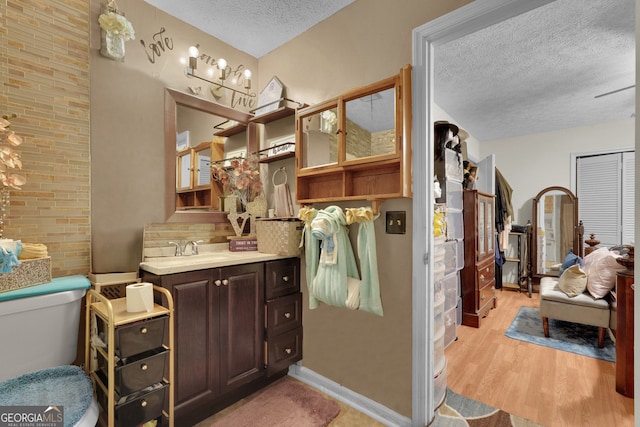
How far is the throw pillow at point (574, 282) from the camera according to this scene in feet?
9.23

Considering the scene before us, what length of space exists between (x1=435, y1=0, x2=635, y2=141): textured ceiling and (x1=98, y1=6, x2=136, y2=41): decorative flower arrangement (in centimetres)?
227

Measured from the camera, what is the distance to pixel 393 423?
170 centimetres

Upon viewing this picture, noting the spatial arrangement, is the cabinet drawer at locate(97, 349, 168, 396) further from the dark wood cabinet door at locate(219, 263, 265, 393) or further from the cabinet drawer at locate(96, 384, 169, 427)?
the dark wood cabinet door at locate(219, 263, 265, 393)

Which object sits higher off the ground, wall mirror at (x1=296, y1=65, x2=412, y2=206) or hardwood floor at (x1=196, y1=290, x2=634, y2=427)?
wall mirror at (x1=296, y1=65, x2=412, y2=206)

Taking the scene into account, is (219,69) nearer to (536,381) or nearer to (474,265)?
(474,265)

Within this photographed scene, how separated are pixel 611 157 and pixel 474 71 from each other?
331 centimetres

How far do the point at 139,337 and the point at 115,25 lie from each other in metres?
1.81

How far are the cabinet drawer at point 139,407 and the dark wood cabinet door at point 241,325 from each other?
0.38 meters

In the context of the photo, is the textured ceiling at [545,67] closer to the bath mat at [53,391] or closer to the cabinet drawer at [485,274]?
the cabinet drawer at [485,274]

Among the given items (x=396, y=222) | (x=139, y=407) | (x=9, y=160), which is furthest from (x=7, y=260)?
(x=396, y=222)

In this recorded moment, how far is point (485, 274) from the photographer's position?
139 inches

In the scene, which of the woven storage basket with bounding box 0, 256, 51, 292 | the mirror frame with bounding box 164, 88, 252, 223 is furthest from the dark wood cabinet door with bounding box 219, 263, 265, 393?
the woven storage basket with bounding box 0, 256, 51, 292

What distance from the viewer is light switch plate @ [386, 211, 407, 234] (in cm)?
169

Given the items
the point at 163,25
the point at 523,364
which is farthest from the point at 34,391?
the point at 523,364
